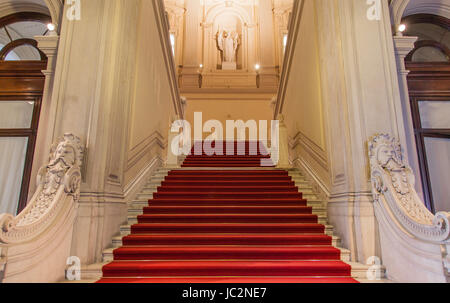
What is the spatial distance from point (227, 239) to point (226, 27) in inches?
491

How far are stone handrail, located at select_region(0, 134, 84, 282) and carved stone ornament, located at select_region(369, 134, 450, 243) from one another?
10.6 feet

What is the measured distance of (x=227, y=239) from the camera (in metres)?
3.27

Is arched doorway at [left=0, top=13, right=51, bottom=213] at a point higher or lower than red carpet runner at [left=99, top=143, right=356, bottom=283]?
higher

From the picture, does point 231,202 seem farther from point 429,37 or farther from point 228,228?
point 429,37

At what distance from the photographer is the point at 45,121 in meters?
3.72

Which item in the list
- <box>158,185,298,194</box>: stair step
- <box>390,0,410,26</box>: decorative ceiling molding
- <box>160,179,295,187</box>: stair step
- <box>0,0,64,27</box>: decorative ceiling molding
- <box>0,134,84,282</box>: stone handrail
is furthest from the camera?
<box>160,179,295,187</box>: stair step

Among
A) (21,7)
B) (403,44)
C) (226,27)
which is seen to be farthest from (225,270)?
(226,27)

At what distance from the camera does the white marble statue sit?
12.9 metres

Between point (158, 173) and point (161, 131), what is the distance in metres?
1.26

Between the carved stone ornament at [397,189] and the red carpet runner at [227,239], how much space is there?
74 cm

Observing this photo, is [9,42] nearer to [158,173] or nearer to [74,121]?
[74,121]

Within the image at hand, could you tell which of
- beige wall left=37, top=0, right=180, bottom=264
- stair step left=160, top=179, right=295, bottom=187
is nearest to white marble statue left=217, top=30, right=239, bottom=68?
beige wall left=37, top=0, right=180, bottom=264

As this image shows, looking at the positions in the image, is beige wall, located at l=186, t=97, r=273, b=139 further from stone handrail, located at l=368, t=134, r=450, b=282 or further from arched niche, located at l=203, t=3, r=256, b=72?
stone handrail, located at l=368, t=134, r=450, b=282
